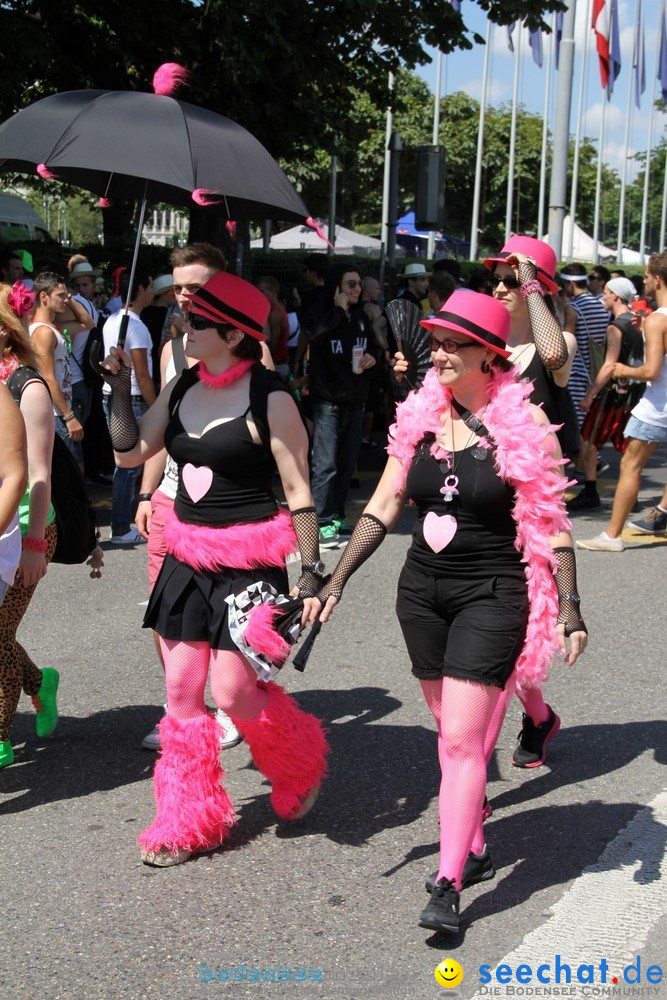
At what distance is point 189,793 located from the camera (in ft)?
12.9

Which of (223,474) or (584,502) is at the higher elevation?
(223,474)

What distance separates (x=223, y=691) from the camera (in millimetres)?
3957

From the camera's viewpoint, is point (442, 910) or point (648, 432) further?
point (648, 432)

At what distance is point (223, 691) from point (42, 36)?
9557mm

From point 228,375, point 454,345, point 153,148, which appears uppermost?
point 153,148

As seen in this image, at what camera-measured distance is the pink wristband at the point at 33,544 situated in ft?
14.6

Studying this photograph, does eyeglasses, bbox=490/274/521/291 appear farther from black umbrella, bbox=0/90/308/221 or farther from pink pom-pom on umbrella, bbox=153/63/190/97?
pink pom-pom on umbrella, bbox=153/63/190/97

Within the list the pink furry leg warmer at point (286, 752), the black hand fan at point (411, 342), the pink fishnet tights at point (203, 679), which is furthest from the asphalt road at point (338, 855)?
the black hand fan at point (411, 342)

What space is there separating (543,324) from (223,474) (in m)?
1.68

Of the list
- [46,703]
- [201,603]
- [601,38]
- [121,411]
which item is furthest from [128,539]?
[601,38]

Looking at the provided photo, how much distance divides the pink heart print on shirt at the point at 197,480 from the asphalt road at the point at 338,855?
3.97ft

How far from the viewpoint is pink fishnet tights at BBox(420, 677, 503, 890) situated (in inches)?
138

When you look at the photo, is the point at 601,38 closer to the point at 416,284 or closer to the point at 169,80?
the point at 416,284

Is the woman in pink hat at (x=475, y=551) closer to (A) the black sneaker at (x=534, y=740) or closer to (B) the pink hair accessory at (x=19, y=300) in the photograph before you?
(A) the black sneaker at (x=534, y=740)
